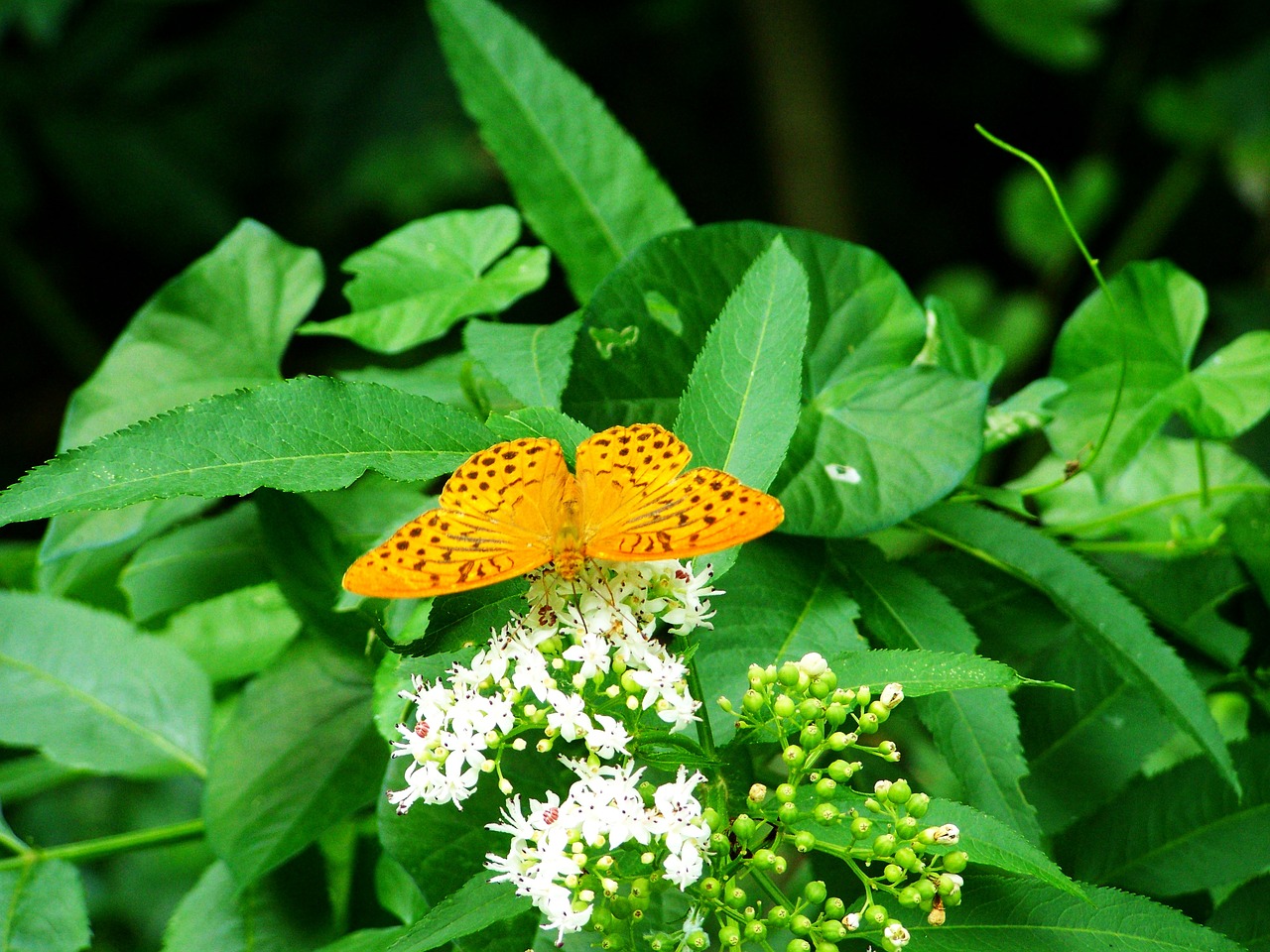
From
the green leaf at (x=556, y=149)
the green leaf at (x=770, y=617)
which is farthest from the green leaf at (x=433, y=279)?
the green leaf at (x=770, y=617)

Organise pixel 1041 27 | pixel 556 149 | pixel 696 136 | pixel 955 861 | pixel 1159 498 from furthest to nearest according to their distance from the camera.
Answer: pixel 696 136
pixel 1041 27
pixel 1159 498
pixel 556 149
pixel 955 861

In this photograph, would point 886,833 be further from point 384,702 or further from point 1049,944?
point 384,702

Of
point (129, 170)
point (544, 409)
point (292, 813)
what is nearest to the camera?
point (544, 409)

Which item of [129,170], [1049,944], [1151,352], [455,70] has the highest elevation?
[455,70]

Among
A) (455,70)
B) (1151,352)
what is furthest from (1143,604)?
(455,70)

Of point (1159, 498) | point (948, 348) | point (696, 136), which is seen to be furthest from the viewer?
point (696, 136)

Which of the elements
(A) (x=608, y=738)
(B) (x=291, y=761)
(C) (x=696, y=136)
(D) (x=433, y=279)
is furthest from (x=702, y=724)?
(C) (x=696, y=136)

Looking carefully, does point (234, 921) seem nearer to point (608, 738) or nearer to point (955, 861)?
point (608, 738)

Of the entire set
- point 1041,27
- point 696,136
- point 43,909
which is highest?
point 1041,27
